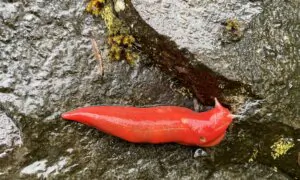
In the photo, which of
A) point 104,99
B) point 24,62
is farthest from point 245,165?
point 24,62

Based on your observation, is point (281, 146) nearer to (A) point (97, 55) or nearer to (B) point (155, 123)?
(B) point (155, 123)

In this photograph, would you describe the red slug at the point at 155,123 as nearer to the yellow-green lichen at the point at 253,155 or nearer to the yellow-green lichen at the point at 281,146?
the yellow-green lichen at the point at 253,155

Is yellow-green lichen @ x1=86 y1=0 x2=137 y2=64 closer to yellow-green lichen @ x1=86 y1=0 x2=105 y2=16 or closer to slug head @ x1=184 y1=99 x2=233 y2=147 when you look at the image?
yellow-green lichen @ x1=86 y1=0 x2=105 y2=16

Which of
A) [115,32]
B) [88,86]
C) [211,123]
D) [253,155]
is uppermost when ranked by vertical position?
[115,32]

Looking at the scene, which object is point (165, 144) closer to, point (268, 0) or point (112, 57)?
point (112, 57)

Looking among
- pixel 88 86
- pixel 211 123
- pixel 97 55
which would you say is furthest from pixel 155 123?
pixel 97 55

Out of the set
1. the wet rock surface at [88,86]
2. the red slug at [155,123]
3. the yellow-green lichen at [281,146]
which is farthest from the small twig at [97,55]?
the yellow-green lichen at [281,146]

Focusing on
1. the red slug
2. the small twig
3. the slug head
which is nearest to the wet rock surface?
the small twig
